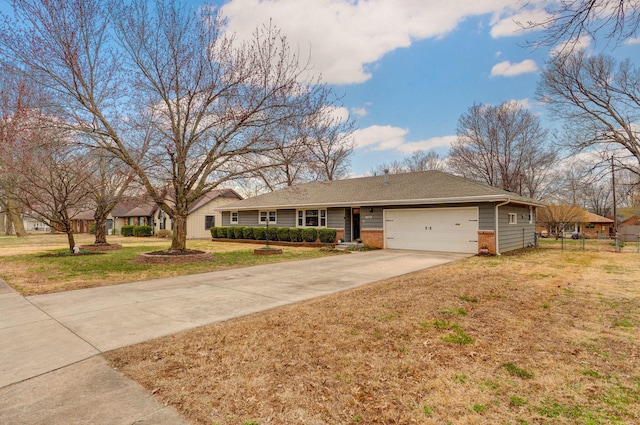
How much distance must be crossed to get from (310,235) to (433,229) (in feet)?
22.2

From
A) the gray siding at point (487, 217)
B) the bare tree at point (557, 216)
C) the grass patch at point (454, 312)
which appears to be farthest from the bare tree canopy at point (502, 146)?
the grass patch at point (454, 312)

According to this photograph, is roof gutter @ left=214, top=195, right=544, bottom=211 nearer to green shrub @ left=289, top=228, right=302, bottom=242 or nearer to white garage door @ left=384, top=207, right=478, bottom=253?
white garage door @ left=384, top=207, right=478, bottom=253

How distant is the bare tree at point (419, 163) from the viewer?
127ft

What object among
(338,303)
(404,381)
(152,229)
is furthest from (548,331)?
(152,229)

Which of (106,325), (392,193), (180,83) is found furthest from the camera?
(392,193)

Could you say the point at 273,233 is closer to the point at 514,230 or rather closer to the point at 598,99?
the point at 514,230

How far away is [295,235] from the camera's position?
1933 centimetres

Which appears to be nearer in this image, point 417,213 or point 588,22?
point 588,22

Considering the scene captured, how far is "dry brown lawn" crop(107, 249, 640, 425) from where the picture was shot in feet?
8.34

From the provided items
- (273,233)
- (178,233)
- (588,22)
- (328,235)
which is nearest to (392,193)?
(328,235)

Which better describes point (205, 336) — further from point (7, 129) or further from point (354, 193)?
point (354, 193)

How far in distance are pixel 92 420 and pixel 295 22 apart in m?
11.1

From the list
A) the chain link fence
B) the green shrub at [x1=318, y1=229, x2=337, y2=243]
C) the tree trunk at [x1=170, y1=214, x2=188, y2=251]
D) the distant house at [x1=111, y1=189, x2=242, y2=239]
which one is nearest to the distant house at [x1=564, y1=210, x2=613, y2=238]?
the chain link fence

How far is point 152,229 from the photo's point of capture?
31.1 m
